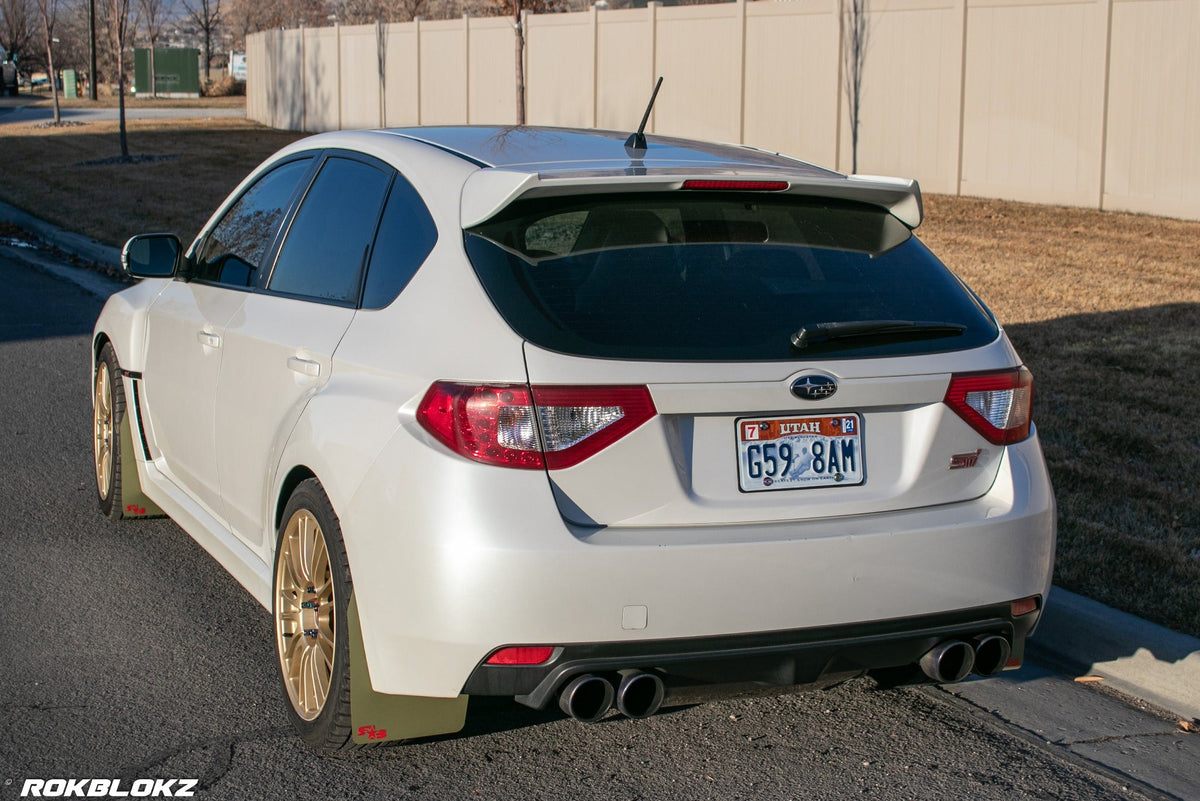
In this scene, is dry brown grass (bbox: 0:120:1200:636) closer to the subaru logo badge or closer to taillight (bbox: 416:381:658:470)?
the subaru logo badge

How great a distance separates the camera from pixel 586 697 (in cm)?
341

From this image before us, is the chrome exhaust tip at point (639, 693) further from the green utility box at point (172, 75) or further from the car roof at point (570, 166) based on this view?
the green utility box at point (172, 75)

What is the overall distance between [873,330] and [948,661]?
3.02 ft

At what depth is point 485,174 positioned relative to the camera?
12.2 feet

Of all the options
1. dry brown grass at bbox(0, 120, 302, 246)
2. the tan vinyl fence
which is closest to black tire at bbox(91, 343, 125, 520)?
dry brown grass at bbox(0, 120, 302, 246)

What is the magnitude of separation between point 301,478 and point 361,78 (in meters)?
35.5

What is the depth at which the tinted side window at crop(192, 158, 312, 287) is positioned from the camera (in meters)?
4.89

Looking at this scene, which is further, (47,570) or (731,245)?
(47,570)

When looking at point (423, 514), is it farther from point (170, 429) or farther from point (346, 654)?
point (170, 429)

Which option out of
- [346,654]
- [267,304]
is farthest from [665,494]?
[267,304]

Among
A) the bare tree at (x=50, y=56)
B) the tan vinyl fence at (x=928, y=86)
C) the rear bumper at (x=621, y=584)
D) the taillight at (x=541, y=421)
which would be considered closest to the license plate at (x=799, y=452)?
the rear bumper at (x=621, y=584)

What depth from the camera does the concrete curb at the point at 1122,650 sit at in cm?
451

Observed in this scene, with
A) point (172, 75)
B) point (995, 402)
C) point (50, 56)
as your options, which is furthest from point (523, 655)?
point (172, 75)

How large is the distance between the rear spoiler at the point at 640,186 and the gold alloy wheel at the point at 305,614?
1042mm
